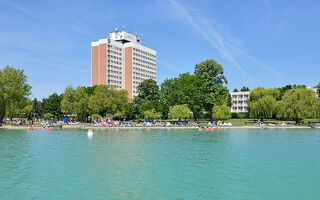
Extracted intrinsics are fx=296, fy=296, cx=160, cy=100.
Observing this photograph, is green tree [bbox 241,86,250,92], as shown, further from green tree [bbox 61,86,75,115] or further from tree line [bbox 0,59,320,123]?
green tree [bbox 61,86,75,115]

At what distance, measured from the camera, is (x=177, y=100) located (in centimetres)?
8700

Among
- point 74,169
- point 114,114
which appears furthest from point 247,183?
point 114,114

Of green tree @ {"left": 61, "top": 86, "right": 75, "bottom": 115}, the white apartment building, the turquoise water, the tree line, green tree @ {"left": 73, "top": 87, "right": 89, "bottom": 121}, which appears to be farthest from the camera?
the white apartment building

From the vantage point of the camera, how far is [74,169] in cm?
2006

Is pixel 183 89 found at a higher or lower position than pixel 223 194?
higher

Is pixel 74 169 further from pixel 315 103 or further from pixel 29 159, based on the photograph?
pixel 315 103

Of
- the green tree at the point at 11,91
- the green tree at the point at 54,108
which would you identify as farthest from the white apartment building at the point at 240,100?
the green tree at the point at 11,91

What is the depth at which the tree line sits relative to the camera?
77.2 m

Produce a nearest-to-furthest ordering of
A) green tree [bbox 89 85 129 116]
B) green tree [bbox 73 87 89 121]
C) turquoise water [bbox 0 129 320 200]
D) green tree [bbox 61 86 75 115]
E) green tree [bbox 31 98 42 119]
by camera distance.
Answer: turquoise water [bbox 0 129 320 200] < green tree [bbox 89 85 129 116] < green tree [bbox 73 87 89 121] < green tree [bbox 61 86 75 115] < green tree [bbox 31 98 42 119]

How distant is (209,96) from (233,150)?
58788 millimetres

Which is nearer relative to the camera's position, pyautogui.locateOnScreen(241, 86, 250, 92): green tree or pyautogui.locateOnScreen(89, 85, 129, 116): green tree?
pyautogui.locateOnScreen(89, 85, 129, 116): green tree

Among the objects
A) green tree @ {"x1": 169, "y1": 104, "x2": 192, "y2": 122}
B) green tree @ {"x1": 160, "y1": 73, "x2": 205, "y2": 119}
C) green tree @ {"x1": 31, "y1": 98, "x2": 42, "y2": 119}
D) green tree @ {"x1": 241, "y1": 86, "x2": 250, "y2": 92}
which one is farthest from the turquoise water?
green tree @ {"x1": 241, "y1": 86, "x2": 250, "y2": 92}

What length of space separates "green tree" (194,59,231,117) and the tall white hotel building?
68643 millimetres

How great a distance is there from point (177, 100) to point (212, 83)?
41.0 feet
